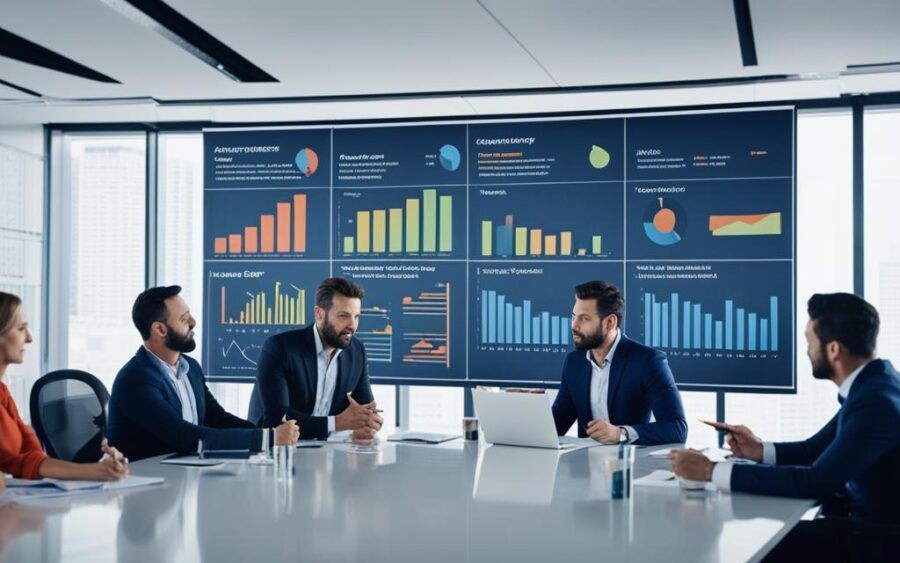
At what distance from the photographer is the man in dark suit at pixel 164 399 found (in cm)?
409

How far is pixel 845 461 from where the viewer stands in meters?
3.18

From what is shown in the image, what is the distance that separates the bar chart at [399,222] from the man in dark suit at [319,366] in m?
1.48

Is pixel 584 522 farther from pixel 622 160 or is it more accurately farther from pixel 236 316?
pixel 236 316

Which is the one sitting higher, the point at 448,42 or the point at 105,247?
the point at 448,42

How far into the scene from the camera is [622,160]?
6637mm

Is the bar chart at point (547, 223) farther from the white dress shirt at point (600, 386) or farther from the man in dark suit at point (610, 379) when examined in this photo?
the white dress shirt at point (600, 386)

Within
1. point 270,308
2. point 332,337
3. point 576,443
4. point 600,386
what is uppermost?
point 270,308

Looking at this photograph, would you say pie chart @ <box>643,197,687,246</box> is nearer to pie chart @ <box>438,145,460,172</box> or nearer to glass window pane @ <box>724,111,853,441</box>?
glass window pane @ <box>724,111,853,441</box>

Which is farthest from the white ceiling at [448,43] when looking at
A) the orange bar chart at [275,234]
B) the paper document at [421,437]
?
the paper document at [421,437]

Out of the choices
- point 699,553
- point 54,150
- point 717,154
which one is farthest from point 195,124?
point 699,553

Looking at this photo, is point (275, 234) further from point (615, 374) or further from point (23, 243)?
point (615, 374)

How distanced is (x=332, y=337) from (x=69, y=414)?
53.1 inches

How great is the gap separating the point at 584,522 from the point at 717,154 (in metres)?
4.10

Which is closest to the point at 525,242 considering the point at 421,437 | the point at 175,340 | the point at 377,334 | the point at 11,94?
the point at 377,334
